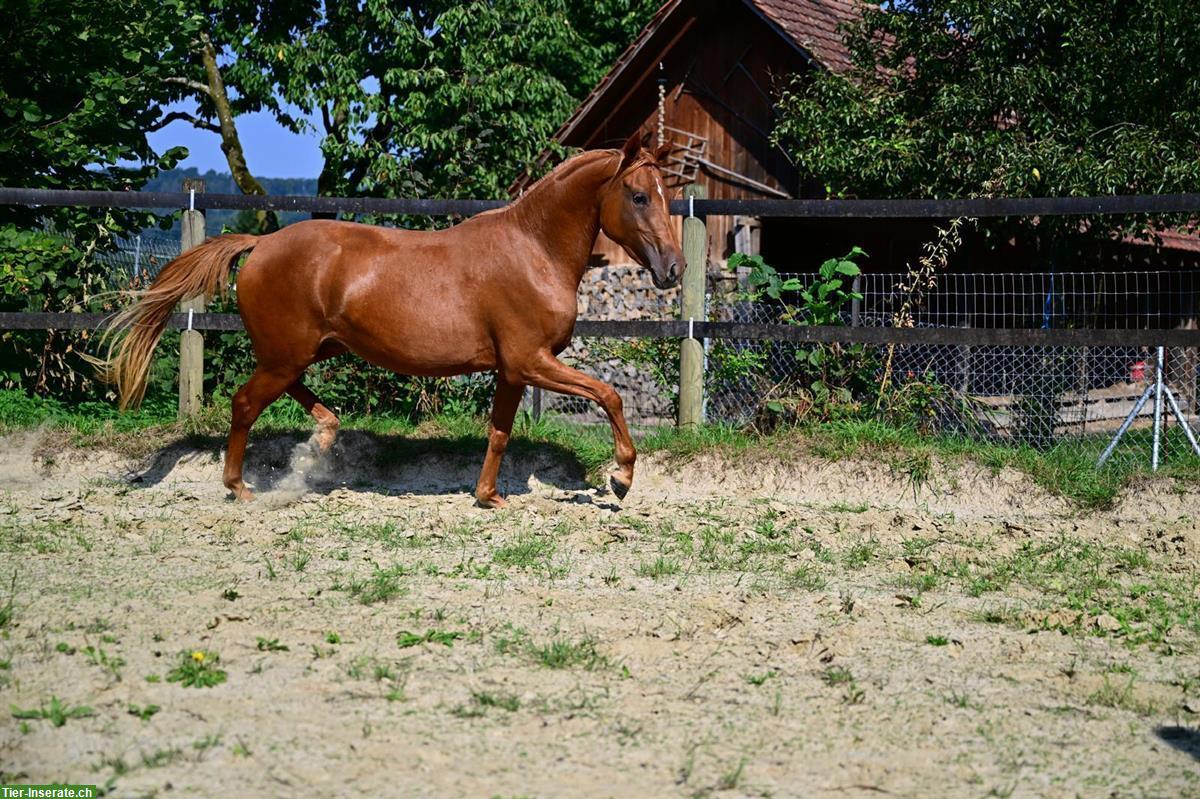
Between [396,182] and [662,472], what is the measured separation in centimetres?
453

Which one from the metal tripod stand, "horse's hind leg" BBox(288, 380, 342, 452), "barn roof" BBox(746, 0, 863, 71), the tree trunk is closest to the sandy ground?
"horse's hind leg" BBox(288, 380, 342, 452)

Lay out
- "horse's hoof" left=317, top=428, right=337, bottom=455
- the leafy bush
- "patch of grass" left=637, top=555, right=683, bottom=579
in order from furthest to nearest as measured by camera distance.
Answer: the leafy bush, "horse's hoof" left=317, top=428, right=337, bottom=455, "patch of grass" left=637, top=555, right=683, bottom=579

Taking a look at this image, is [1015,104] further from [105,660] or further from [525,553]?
[105,660]

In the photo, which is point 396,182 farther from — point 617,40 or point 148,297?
point 617,40

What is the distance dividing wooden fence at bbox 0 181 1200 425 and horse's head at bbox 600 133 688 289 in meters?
1.63

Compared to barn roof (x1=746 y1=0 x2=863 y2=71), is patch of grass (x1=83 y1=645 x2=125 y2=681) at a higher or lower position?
lower

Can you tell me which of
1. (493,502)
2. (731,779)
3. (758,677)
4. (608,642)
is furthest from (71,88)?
(731,779)

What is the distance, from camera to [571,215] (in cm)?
711

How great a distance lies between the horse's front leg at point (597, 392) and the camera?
694 centimetres

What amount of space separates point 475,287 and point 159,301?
2127 millimetres

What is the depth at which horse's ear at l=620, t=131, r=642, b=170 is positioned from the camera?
685 centimetres

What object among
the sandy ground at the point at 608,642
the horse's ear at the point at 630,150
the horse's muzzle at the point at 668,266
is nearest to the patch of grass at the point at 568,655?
the sandy ground at the point at 608,642

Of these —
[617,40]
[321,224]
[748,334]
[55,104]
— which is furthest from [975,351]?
[617,40]

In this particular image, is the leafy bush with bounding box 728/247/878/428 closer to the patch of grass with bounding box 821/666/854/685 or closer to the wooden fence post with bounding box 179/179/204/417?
the wooden fence post with bounding box 179/179/204/417
